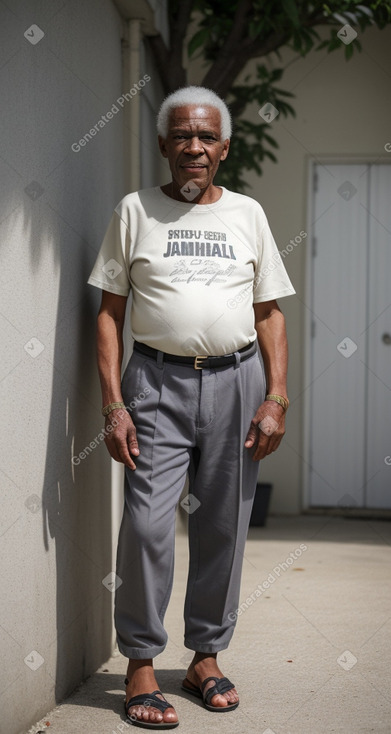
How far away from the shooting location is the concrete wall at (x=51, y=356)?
2.23m

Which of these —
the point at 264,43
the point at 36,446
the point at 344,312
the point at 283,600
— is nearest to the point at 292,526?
the point at 344,312

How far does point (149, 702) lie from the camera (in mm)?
2490

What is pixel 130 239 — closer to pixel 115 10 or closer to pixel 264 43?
pixel 115 10

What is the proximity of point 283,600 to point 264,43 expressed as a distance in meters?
2.48

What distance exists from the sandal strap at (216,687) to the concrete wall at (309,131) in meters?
3.46

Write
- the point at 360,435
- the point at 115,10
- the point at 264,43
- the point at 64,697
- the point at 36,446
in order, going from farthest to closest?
the point at 360,435
the point at 264,43
the point at 115,10
the point at 64,697
the point at 36,446

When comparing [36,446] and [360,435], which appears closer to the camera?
[36,446]

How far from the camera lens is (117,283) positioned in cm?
255

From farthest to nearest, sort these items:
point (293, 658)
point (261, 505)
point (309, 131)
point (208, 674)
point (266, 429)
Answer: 1. point (309, 131)
2. point (261, 505)
3. point (293, 658)
4. point (208, 674)
5. point (266, 429)

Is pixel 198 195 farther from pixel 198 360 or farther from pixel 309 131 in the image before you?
pixel 309 131

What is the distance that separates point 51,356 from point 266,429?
586mm

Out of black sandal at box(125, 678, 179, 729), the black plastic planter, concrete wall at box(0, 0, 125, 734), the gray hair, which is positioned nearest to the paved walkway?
black sandal at box(125, 678, 179, 729)

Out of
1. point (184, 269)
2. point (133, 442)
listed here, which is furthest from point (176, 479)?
point (184, 269)

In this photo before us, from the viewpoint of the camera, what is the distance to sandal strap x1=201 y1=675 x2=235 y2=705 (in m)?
2.62
